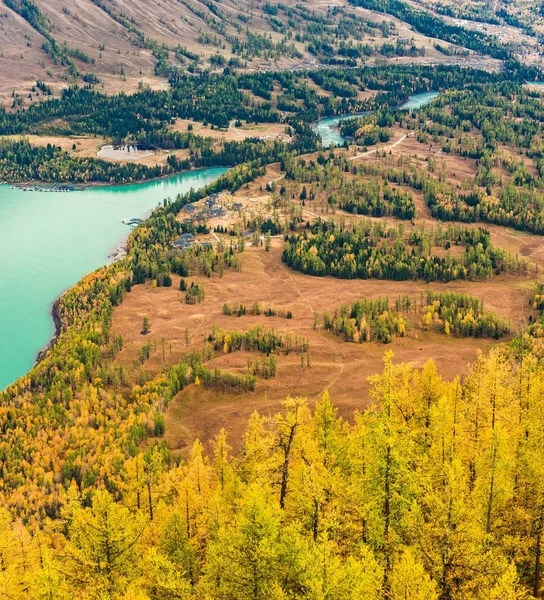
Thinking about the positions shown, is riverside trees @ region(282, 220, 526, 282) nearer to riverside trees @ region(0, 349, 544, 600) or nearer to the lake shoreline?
the lake shoreline

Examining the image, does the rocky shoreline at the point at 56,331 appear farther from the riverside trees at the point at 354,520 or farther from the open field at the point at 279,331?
the riverside trees at the point at 354,520

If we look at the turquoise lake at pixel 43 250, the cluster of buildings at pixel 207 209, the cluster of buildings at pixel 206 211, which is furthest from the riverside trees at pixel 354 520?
the cluster of buildings at pixel 206 211

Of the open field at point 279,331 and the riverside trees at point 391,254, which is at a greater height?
the riverside trees at point 391,254

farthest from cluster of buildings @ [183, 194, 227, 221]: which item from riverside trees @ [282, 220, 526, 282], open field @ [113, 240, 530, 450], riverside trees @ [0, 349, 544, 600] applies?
riverside trees @ [0, 349, 544, 600]

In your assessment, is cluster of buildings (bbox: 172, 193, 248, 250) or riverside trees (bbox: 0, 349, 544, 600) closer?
riverside trees (bbox: 0, 349, 544, 600)

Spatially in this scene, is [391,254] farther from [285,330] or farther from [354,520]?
[354,520]

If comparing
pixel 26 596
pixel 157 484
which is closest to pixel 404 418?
pixel 157 484

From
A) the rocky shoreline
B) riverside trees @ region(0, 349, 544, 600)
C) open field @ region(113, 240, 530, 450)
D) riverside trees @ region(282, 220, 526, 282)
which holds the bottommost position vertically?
the rocky shoreline

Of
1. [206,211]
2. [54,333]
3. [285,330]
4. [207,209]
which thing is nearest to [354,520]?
[285,330]
